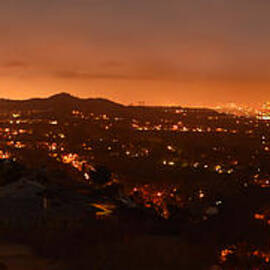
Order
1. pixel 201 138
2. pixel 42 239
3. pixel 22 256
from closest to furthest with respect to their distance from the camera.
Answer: pixel 22 256, pixel 42 239, pixel 201 138

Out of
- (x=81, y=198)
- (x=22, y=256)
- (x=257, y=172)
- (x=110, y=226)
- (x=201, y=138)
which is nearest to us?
(x=22, y=256)

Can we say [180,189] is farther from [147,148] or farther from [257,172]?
[147,148]

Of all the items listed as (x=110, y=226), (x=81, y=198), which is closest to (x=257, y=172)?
(x=81, y=198)

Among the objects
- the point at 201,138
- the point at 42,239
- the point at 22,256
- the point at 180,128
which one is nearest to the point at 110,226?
the point at 42,239

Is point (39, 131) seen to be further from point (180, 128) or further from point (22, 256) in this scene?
point (22, 256)

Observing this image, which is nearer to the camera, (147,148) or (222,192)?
(222,192)

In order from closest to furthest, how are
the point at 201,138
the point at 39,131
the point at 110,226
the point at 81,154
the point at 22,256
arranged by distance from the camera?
the point at 22,256, the point at 110,226, the point at 81,154, the point at 201,138, the point at 39,131

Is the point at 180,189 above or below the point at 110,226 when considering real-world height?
below

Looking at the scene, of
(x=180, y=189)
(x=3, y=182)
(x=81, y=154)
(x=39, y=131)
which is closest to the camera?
(x=3, y=182)

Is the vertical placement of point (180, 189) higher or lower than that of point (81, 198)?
lower
